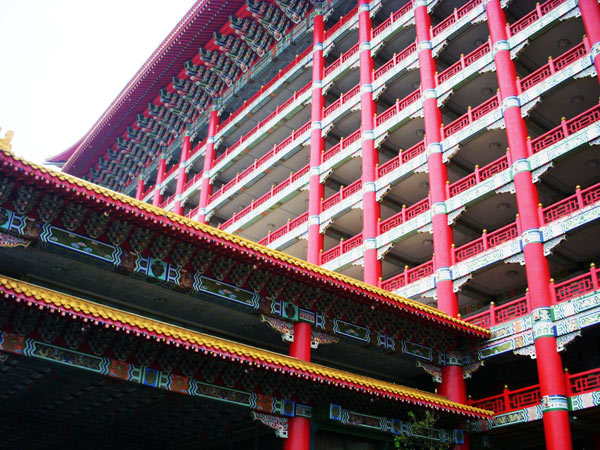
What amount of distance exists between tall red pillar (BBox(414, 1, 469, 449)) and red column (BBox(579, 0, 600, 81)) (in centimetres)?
643

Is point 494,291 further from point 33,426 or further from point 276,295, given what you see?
point 33,426

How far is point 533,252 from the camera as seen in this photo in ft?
66.1

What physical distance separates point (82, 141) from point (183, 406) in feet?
103

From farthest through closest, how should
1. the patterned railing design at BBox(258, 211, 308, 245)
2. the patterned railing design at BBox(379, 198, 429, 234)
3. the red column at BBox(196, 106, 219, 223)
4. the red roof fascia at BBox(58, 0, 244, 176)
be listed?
the red column at BBox(196, 106, 219, 223) → the red roof fascia at BBox(58, 0, 244, 176) → the patterned railing design at BBox(258, 211, 308, 245) → the patterned railing design at BBox(379, 198, 429, 234)

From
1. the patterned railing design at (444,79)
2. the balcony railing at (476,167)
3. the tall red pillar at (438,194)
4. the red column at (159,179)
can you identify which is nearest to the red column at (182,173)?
the red column at (159,179)

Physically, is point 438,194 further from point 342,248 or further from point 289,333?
point 289,333

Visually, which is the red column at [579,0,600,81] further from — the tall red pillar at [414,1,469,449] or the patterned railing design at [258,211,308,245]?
the patterned railing design at [258,211,308,245]

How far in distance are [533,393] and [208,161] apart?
24870 millimetres

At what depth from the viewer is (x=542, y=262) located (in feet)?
65.5

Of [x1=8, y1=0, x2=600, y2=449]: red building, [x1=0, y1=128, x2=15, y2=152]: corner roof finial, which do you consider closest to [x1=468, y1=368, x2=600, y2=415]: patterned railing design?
[x1=8, y1=0, x2=600, y2=449]: red building

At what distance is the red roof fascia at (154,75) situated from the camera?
113ft

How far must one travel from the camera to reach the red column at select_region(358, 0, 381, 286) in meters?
26.0

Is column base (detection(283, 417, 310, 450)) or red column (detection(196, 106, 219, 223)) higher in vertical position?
red column (detection(196, 106, 219, 223))

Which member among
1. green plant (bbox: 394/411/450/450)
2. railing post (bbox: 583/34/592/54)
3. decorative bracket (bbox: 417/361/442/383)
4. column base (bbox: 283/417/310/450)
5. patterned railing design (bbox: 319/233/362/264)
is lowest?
column base (bbox: 283/417/310/450)
